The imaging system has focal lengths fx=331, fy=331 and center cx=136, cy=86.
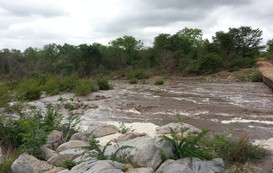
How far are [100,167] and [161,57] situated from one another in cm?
4198

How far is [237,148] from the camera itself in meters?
6.18

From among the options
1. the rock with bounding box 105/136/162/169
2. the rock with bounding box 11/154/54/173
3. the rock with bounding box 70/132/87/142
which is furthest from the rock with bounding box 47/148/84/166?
the rock with bounding box 70/132/87/142

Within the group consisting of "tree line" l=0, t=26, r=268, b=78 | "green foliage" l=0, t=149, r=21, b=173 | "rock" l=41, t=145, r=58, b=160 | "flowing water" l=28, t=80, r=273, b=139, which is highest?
"tree line" l=0, t=26, r=268, b=78

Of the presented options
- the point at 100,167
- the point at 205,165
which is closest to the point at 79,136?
the point at 100,167

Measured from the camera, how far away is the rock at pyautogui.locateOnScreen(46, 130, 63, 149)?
770 centimetres

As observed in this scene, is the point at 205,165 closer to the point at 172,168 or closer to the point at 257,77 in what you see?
the point at 172,168

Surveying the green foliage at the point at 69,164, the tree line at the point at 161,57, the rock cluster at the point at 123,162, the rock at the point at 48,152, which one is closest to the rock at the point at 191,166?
the rock cluster at the point at 123,162

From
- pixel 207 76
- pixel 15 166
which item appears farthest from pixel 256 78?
pixel 15 166

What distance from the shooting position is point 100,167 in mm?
5156

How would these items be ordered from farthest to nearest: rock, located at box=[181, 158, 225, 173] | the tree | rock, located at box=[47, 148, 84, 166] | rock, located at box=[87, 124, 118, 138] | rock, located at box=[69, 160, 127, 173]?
the tree < rock, located at box=[87, 124, 118, 138] < rock, located at box=[47, 148, 84, 166] < rock, located at box=[181, 158, 225, 173] < rock, located at box=[69, 160, 127, 173]

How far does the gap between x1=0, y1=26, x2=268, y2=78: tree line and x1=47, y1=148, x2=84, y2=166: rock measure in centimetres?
3291

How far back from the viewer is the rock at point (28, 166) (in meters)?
5.87

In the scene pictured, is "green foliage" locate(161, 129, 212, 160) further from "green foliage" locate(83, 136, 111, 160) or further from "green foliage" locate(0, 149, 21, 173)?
"green foliage" locate(0, 149, 21, 173)

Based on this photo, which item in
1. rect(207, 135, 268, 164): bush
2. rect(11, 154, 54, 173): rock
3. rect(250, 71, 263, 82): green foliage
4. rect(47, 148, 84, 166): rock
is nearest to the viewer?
rect(11, 154, 54, 173): rock
